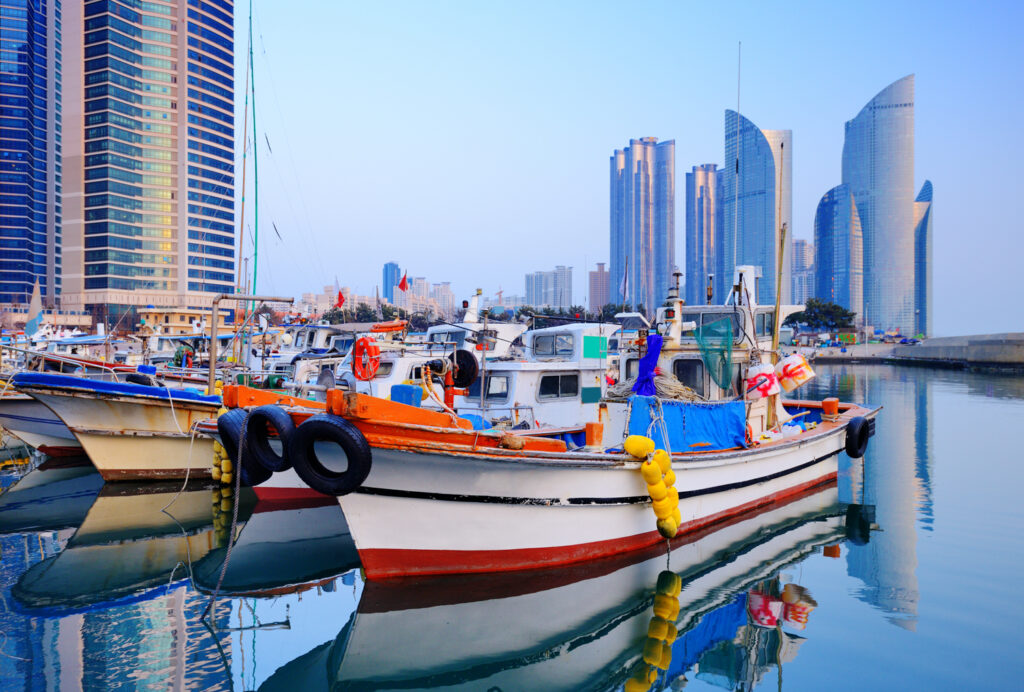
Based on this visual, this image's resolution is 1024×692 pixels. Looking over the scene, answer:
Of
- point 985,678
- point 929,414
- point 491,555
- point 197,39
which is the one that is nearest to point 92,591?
point 491,555

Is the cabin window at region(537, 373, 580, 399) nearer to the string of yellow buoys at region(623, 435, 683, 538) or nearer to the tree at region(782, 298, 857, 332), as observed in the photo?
the string of yellow buoys at region(623, 435, 683, 538)

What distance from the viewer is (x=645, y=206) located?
507ft

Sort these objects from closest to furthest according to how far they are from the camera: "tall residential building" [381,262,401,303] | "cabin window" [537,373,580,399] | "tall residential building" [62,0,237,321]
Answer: "cabin window" [537,373,580,399] → "tall residential building" [62,0,237,321] → "tall residential building" [381,262,401,303]

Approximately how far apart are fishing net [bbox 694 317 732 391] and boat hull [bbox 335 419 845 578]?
282 centimetres

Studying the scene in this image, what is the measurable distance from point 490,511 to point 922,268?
20020 cm

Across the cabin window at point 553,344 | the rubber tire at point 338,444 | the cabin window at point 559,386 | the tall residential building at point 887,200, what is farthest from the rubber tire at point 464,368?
the tall residential building at point 887,200

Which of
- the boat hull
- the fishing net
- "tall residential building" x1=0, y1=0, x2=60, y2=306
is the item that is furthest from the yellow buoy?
"tall residential building" x1=0, y1=0, x2=60, y2=306

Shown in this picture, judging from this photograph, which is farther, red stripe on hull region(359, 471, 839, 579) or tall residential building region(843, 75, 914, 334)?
tall residential building region(843, 75, 914, 334)

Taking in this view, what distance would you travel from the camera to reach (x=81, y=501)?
13.0 meters

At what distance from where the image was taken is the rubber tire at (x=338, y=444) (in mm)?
6918

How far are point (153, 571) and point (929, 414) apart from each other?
94.7 feet

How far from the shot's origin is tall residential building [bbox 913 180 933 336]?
165750 mm

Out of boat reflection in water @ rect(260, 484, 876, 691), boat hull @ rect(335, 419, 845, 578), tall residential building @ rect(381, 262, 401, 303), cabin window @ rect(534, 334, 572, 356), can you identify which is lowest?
boat reflection in water @ rect(260, 484, 876, 691)

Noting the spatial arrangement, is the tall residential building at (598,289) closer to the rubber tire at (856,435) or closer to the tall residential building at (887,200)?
the rubber tire at (856,435)
